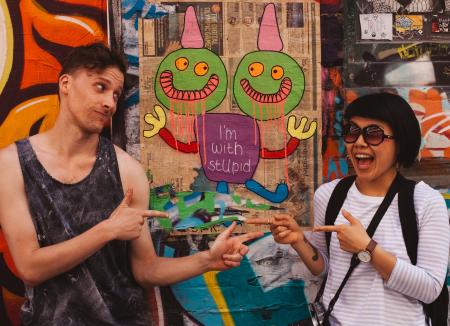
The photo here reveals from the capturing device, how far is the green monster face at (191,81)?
3412 millimetres

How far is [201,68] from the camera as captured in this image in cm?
343

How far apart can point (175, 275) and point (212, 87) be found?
1.22 meters

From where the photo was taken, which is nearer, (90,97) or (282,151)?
(90,97)

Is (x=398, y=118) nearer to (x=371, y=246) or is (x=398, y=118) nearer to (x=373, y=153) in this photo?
(x=373, y=153)

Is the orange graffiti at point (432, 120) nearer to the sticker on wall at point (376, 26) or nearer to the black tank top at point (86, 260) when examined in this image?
the sticker on wall at point (376, 26)

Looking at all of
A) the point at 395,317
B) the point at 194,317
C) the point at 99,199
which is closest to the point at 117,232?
the point at 99,199

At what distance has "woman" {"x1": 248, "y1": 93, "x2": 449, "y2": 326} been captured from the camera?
253 centimetres

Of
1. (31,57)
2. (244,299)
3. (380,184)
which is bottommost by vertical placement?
(244,299)

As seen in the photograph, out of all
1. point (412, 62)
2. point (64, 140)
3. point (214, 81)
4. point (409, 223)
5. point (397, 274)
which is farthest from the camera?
point (412, 62)

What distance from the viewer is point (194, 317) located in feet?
11.4

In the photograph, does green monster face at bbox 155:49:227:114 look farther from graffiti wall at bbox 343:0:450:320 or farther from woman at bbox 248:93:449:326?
woman at bbox 248:93:449:326

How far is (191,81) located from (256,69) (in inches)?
16.6

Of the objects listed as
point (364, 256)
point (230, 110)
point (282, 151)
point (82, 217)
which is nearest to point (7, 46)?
point (82, 217)

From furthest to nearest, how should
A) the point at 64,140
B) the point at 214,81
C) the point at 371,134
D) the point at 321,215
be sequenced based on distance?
the point at 214,81
the point at 321,215
the point at 64,140
the point at 371,134
